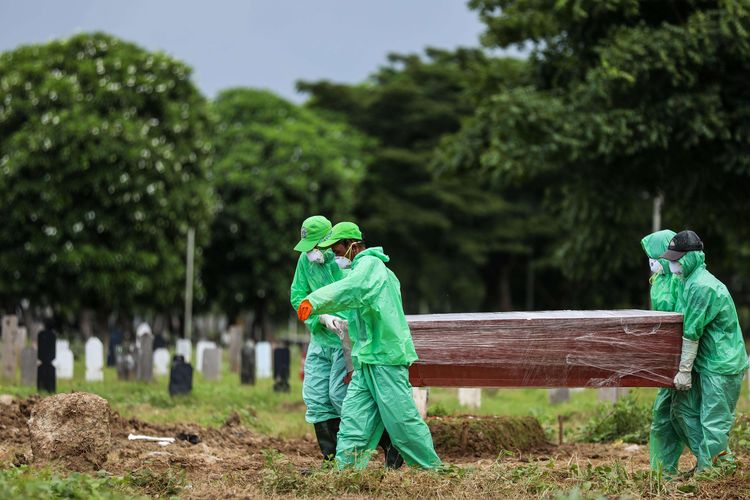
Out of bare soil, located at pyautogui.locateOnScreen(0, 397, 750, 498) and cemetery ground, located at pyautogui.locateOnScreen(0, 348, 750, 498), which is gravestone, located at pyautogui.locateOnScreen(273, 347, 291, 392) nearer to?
cemetery ground, located at pyautogui.locateOnScreen(0, 348, 750, 498)

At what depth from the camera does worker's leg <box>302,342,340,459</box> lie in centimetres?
943

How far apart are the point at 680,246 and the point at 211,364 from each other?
10.7 m

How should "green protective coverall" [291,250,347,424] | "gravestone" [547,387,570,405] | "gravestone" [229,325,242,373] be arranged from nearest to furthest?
1. "green protective coverall" [291,250,347,424]
2. "gravestone" [547,387,570,405]
3. "gravestone" [229,325,242,373]

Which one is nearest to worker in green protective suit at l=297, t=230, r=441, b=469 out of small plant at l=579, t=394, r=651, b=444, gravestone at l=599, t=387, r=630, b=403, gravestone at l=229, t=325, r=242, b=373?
small plant at l=579, t=394, r=651, b=444

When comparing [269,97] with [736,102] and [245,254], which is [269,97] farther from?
[736,102]

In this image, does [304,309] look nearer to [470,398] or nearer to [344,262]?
[344,262]

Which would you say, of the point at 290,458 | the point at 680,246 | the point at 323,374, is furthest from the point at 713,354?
the point at 290,458

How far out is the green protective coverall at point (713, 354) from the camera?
856 centimetres

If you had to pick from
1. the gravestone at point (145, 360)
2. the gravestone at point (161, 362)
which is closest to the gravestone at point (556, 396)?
the gravestone at point (145, 360)

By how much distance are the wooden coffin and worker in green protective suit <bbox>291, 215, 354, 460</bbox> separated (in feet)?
2.70

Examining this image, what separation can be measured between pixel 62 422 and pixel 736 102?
1551 centimetres

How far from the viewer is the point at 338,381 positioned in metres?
9.34

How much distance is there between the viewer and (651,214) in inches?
1182

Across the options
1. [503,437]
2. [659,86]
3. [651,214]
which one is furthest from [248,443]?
[651,214]
